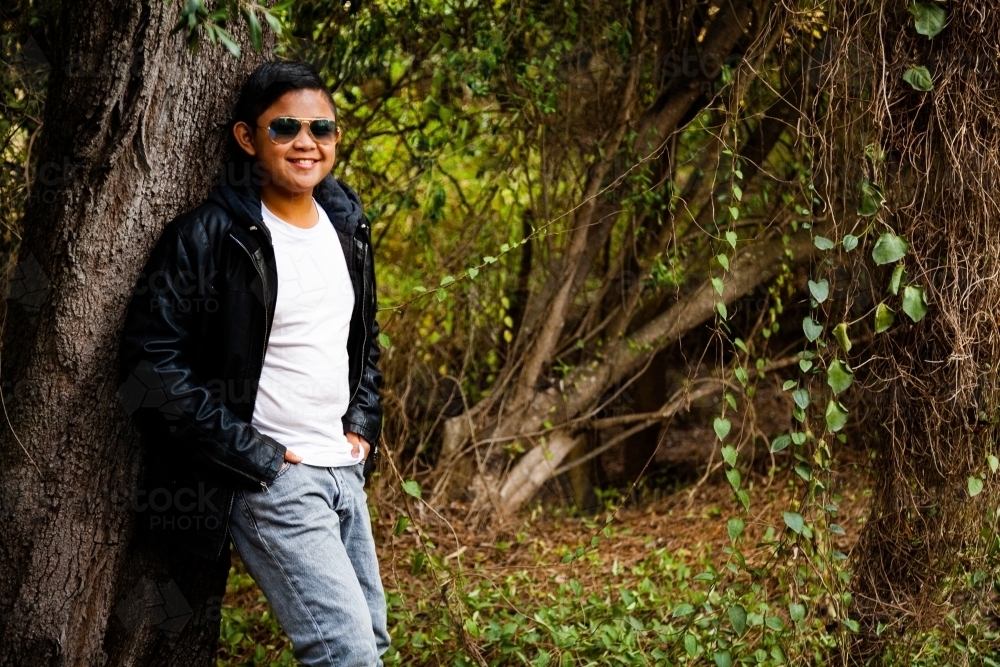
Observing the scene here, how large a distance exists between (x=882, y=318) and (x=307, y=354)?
1.75 meters

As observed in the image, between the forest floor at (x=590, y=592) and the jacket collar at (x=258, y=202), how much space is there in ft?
3.43

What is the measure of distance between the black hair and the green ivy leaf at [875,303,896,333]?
1759 millimetres

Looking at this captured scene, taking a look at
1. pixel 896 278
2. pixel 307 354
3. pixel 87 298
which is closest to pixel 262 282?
pixel 307 354

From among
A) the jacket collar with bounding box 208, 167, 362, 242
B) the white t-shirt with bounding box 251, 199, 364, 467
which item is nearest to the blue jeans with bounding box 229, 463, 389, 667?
the white t-shirt with bounding box 251, 199, 364, 467

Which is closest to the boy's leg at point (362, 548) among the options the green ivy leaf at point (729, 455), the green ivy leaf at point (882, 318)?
the green ivy leaf at point (729, 455)

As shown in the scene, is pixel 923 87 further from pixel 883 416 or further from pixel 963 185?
pixel 883 416

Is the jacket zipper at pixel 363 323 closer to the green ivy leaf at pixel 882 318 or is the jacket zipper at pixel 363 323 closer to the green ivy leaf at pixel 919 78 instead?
the green ivy leaf at pixel 882 318

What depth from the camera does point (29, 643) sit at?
279 centimetres

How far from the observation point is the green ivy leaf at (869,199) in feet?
9.65

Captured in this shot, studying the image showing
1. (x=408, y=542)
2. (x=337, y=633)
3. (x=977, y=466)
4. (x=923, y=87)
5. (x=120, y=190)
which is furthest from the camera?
(x=408, y=542)

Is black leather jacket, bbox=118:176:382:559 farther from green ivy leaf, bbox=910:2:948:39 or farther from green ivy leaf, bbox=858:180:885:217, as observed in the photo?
green ivy leaf, bbox=910:2:948:39

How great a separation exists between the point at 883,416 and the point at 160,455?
7.59 ft

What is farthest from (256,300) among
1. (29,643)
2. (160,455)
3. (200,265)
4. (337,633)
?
(29,643)

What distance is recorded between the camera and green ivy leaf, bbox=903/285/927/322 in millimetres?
2943
